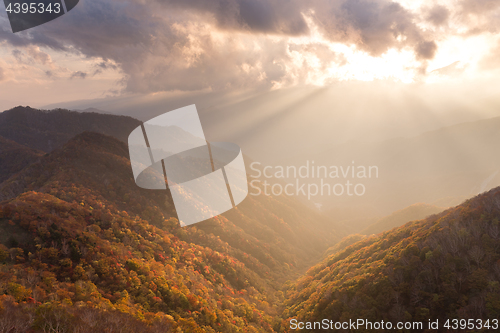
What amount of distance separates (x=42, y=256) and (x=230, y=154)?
373 feet

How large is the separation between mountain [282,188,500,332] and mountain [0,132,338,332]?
12388 millimetres

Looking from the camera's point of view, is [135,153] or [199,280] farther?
[135,153]

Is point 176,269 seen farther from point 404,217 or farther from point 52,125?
point 52,125

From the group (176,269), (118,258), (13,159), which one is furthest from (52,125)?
(118,258)

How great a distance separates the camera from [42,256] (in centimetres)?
2342

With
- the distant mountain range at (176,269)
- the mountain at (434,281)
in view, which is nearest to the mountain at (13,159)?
the distant mountain range at (176,269)

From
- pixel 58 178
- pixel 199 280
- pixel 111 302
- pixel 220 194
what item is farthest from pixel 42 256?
pixel 220 194

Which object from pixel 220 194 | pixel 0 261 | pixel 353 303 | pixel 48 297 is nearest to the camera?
pixel 48 297

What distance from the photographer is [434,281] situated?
2530 centimetres

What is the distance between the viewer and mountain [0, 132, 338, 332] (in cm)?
1861

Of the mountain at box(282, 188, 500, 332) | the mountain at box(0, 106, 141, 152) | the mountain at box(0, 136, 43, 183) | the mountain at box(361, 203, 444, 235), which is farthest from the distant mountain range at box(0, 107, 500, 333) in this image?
the mountain at box(0, 106, 141, 152)

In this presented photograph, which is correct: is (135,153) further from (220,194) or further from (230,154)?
(230,154)

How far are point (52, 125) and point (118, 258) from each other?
583 ft

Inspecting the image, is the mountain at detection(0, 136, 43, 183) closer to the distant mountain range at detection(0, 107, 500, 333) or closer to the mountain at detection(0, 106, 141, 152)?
the mountain at detection(0, 106, 141, 152)
